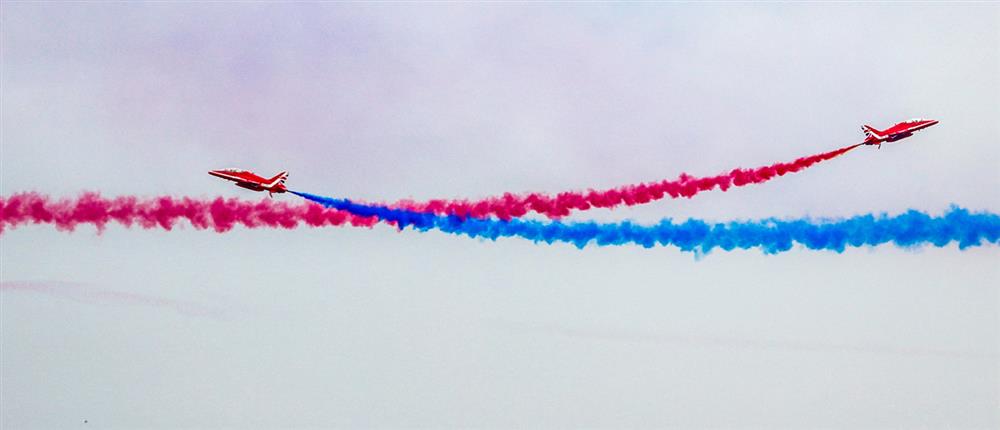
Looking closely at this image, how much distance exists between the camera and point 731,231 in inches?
1209

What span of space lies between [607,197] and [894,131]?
6685 millimetres

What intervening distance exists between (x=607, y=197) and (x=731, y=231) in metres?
2.92

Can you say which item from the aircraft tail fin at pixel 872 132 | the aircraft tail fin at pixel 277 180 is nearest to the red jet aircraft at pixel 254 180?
the aircraft tail fin at pixel 277 180

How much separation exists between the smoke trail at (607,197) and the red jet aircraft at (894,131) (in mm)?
468

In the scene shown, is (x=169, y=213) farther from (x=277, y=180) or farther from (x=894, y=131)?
(x=894, y=131)

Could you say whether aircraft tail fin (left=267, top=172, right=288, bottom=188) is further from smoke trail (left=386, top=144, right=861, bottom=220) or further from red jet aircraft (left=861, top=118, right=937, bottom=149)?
red jet aircraft (left=861, top=118, right=937, bottom=149)

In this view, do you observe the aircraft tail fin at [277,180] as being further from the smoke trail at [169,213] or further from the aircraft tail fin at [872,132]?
the aircraft tail fin at [872,132]

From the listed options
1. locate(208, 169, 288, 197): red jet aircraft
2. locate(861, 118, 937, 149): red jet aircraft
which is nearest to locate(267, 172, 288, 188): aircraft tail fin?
locate(208, 169, 288, 197): red jet aircraft

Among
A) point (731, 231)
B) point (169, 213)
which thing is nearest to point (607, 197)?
point (731, 231)

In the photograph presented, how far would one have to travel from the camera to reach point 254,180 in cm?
3038

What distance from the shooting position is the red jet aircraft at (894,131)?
30625 millimetres

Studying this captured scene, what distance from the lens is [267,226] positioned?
30953 millimetres

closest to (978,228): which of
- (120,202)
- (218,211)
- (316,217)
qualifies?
(316,217)

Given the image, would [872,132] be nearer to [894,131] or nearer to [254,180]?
[894,131]
